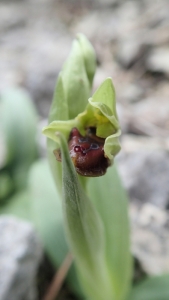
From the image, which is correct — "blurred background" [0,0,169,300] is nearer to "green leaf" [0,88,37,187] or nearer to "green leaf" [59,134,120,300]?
"green leaf" [0,88,37,187]

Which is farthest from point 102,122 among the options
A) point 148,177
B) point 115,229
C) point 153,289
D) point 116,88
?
point 116,88

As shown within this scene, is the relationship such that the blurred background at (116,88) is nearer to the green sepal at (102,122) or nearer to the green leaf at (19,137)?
the green leaf at (19,137)

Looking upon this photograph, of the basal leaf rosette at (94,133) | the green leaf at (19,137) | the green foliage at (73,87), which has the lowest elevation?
the green leaf at (19,137)

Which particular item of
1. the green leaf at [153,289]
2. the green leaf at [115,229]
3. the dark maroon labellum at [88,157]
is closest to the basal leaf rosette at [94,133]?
the dark maroon labellum at [88,157]

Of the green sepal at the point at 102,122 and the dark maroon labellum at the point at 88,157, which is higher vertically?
the green sepal at the point at 102,122

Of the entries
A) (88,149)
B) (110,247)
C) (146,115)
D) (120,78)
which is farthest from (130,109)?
(88,149)

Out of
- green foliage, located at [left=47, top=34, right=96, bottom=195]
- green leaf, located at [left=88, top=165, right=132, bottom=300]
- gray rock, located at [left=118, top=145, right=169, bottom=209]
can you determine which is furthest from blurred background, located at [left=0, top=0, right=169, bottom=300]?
green foliage, located at [left=47, top=34, right=96, bottom=195]

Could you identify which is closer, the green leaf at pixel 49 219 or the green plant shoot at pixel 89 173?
the green plant shoot at pixel 89 173
